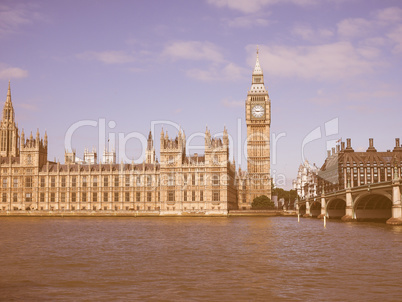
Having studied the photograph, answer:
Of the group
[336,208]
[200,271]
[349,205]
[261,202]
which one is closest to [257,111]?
[261,202]

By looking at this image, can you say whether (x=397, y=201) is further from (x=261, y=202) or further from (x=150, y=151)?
(x=150, y=151)

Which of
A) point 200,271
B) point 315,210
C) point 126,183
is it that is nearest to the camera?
point 200,271

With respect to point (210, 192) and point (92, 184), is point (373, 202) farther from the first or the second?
point (92, 184)

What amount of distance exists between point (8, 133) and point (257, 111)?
3022 inches

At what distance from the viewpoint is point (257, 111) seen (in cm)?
16212

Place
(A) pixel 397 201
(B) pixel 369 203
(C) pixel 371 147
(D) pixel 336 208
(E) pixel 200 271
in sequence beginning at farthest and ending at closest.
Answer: (C) pixel 371 147 < (D) pixel 336 208 < (B) pixel 369 203 < (A) pixel 397 201 < (E) pixel 200 271

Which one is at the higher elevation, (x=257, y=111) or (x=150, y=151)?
(x=257, y=111)

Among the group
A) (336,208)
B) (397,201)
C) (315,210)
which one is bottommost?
(315,210)

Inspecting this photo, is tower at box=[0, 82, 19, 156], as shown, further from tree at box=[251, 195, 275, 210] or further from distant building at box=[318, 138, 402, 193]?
distant building at box=[318, 138, 402, 193]

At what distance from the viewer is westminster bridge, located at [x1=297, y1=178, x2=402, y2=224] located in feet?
229

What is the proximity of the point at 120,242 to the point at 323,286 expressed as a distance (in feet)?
85.7

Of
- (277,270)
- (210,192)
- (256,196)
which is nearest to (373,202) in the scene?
(210,192)

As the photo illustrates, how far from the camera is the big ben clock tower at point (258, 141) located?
497 feet

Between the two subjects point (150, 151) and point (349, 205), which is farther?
point (150, 151)
